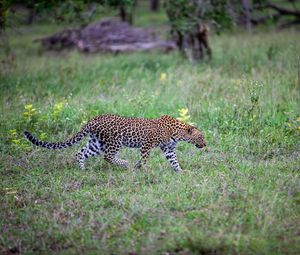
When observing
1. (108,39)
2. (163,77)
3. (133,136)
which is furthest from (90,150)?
(108,39)

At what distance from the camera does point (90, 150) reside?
9164 mm

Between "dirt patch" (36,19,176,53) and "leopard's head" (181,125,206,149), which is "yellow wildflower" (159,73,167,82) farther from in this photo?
"dirt patch" (36,19,176,53)

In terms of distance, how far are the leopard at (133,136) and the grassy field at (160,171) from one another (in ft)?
0.77

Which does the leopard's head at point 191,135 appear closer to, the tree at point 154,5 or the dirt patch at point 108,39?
the dirt patch at point 108,39

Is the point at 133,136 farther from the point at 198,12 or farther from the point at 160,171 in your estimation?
the point at 198,12

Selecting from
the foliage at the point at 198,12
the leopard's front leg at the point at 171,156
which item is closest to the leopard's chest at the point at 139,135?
the leopard's front leg at the point at 171,156

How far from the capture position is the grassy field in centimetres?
645

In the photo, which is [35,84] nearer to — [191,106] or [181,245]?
[191,106]

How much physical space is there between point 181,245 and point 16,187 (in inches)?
116

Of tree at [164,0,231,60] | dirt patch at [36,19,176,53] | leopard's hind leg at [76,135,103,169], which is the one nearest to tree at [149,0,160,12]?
dirt patch at [36,19,176,53]

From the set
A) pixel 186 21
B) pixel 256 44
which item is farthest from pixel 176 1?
pixel 256 44

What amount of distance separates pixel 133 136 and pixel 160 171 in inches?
26.9

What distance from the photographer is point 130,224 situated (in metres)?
6.71

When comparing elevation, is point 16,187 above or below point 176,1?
below
